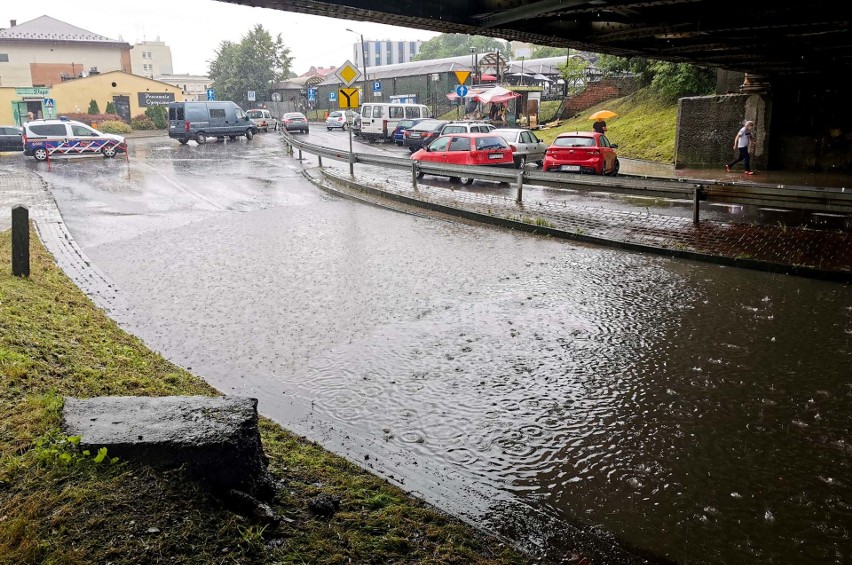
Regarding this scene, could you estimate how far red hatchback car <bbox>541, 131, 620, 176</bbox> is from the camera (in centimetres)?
1945

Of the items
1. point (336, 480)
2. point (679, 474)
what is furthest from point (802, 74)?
point (336, 480)

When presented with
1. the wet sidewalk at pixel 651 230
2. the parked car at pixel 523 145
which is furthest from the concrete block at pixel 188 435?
the parked car at pixel 523 145

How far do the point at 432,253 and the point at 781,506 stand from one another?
754 centimetres

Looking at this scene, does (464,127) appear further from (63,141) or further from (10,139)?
(10,139)

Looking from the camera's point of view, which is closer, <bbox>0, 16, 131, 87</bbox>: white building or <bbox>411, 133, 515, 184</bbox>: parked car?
<bbox>411, 133, 515, 184</bbox>: parked car

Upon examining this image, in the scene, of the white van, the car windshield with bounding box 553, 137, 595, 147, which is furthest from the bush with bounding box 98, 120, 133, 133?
the car windshield with bounding box 553, 137, 595, 147

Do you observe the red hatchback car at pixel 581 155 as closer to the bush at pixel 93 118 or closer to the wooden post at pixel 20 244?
the wooden post at pixel 20 244

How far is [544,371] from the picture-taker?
615cm

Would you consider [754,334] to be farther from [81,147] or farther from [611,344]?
[81,147]

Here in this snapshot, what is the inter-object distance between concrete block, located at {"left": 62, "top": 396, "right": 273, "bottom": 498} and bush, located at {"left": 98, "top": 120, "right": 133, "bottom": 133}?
4814 cm

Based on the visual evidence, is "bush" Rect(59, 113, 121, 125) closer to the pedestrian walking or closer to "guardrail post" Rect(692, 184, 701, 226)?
the pedestrian walking

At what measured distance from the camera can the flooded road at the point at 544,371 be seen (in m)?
4.08

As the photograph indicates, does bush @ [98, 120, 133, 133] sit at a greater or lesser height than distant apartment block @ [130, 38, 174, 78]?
lesser

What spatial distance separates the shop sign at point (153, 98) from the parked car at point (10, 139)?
22053 millimetres
